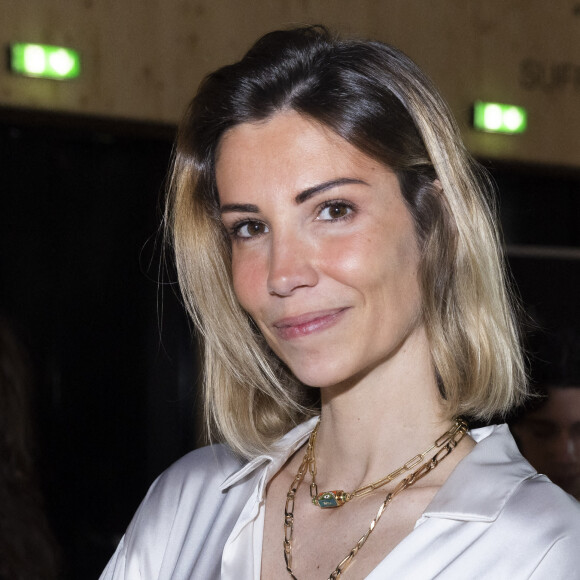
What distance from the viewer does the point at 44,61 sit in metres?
3.06

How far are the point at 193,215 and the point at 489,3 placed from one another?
2.59m

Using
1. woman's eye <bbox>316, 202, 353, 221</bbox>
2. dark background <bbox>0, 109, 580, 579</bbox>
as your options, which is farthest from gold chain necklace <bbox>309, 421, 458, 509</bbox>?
dark background <bbox>0, 109, 580, 579</bbox>

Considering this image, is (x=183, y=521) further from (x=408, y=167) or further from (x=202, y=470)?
(x=408, y=167)

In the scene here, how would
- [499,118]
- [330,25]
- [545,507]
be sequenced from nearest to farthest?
[545,507]
[330,25]
[499,118]

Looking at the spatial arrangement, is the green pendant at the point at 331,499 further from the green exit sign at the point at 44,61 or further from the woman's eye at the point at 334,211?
the green exit sign at the point at 44,61

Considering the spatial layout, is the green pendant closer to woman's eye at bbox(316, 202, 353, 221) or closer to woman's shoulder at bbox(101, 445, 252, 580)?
woman's shoulder at bbox(101, 445, 252, 580)

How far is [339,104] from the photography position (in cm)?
156

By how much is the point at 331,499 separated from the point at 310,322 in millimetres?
329

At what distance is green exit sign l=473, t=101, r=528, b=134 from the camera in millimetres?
3889

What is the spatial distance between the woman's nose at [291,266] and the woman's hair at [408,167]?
183 mm

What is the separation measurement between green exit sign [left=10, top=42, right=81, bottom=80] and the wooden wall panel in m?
0.03

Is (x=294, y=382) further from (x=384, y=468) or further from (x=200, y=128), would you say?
(x=200, y=128)

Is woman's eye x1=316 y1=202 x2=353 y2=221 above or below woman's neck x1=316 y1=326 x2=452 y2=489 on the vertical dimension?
above

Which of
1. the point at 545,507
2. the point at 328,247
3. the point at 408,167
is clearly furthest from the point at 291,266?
the point at 545,507
